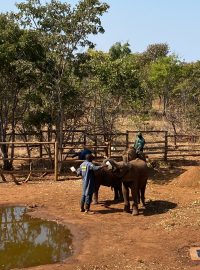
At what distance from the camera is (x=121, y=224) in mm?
9883

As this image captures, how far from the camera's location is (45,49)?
1577 centimetres

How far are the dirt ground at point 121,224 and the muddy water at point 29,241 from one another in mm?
262

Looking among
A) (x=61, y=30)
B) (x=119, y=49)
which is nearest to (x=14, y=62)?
(x=61, y=30)

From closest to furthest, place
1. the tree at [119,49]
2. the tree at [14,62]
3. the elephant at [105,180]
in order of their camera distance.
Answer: the elephant at [105,180] < the tree at [14,62] < the tree at [119,49]

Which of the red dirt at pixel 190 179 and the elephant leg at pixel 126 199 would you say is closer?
the elephant leg at pixel 126 199

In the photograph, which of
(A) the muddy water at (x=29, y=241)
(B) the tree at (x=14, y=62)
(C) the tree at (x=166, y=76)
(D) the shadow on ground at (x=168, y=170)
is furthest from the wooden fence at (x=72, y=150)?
(C) the tree at (x=166, y=76)

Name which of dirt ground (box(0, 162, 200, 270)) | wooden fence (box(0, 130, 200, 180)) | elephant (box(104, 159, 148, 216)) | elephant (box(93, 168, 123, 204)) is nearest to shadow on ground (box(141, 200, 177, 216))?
dirt ground (box(0, 162, 200, 270))

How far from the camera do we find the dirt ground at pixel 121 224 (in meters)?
7.68

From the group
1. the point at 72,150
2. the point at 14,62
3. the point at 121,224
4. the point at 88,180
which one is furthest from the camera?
the point at 72,150

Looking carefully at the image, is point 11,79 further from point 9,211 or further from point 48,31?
point 9,211

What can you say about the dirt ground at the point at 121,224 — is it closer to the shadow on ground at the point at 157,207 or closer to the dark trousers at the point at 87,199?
the shadow on ground at the point at 157,207

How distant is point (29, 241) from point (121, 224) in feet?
6.88

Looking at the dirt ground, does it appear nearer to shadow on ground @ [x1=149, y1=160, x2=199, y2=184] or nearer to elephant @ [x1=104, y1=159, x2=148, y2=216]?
elephant @ [x1=104, y1=159, x2=148, y2=216]

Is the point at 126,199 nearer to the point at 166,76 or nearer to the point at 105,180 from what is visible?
the point at 105,180
